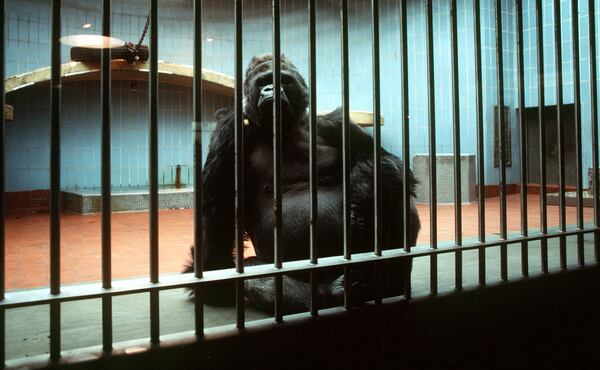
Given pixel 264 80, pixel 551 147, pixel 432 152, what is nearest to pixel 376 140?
pixel 432 152

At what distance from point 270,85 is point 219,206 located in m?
0.54

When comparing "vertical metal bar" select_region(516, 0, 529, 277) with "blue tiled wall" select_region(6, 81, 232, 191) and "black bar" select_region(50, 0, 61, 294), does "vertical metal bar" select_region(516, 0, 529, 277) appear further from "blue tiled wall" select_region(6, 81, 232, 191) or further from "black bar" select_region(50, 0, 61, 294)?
"blue tiled wall" select_region(6, 81, 232, 191)

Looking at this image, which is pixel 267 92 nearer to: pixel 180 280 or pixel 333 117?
pixel 333 117

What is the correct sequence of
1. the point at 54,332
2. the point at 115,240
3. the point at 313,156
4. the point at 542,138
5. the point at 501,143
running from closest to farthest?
1. the point at 54,332
2. the point at 313,156
3. the point at 501,143
4. the point at 542,138
5. the point at 115,240

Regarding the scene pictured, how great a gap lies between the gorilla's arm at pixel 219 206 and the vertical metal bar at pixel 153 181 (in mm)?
697

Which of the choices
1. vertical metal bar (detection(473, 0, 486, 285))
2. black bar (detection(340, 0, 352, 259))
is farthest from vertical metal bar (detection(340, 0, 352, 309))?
vertical metal bar (detection(473, 0, 486, 285))

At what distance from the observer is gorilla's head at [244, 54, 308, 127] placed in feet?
6.86

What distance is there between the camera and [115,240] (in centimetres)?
478

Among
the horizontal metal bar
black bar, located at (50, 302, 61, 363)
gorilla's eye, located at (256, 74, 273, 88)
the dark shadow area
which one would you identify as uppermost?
gorilla's eye, located at (256, 74, 273, 88)

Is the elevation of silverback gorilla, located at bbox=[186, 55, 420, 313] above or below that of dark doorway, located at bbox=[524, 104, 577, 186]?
below

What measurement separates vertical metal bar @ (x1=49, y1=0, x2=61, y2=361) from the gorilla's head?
3.01ft

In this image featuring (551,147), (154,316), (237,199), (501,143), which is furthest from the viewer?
(551,147)

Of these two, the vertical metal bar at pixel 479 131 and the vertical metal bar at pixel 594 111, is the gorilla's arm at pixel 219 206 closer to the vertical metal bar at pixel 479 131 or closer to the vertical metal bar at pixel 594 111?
the vertical metal bar at pixel 479 131

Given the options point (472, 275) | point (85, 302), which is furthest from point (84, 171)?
point (472, 275)
